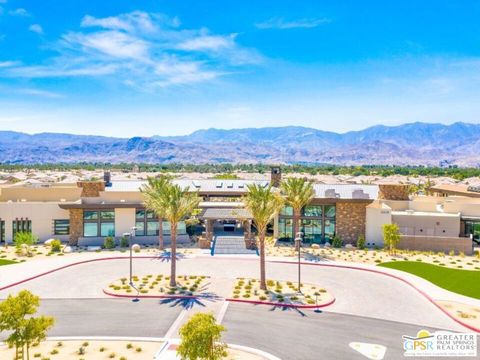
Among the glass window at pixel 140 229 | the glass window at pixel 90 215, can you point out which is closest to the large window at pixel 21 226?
the glass window at pixel 90 215

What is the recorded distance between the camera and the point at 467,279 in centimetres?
3575

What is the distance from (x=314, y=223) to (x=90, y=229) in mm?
29057

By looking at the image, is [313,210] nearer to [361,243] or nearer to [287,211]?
[287,211]

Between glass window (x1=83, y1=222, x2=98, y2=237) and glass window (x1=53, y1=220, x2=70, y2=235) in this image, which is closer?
glass window (x1=83, y1=222, x2=98, y2=237)

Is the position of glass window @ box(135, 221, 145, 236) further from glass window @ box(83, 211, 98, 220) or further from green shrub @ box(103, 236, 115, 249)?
glass window @ box(83, 211, 98, 220)

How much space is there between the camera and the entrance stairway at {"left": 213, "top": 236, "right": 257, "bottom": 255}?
4675cm

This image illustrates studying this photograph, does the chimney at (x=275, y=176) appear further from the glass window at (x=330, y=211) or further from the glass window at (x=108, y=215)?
the glass window at (x=108, y=215)

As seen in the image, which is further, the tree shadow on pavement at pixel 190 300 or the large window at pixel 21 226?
the large window at pixel 21 226

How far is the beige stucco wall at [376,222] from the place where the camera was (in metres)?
49.4

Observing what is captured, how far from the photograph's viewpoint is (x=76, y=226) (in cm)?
4953

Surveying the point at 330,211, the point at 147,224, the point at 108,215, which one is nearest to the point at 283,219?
the point at 330,211

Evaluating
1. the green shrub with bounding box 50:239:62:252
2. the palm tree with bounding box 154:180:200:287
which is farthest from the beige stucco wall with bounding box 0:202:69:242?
the palm tree with bounding box 154:180:200:287

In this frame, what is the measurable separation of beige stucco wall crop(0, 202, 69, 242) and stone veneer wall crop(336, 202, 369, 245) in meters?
35.5

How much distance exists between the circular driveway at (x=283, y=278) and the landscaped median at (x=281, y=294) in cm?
92
